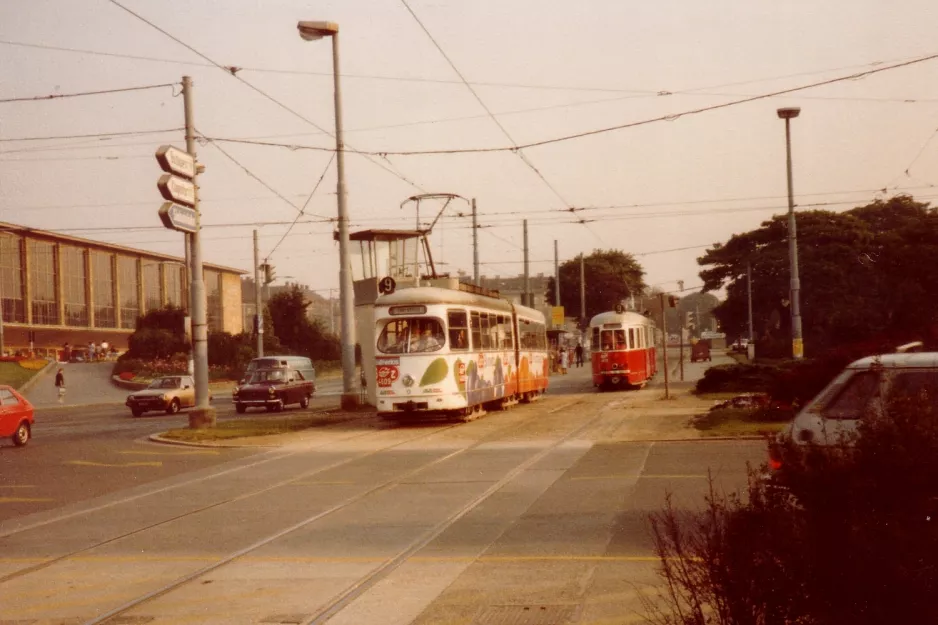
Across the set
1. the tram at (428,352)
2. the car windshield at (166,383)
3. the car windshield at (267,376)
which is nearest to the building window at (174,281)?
the car windshield at (166,383)

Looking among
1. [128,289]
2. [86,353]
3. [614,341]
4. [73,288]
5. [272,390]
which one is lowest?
[272,390]

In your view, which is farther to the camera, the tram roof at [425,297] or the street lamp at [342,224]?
the street lamp at [342,224]

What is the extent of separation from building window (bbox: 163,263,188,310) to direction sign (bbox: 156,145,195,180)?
227 ft

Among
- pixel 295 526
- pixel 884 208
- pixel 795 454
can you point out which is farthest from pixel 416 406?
pixel 884 208

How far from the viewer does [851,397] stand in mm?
7816

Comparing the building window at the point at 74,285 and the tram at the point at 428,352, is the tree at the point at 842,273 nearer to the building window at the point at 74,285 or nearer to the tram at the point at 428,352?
the tram at the point at 428,352

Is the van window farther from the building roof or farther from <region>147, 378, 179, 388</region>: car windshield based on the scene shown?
the building roof

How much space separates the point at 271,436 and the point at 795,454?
18606 mm

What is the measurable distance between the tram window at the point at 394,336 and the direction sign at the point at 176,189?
531cm

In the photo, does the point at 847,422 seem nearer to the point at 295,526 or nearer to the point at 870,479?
the point at 870,479

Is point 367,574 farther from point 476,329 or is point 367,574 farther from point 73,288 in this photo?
point 73,288

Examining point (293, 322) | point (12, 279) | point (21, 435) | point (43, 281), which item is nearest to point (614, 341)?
point (21, 435)

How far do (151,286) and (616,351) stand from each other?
61.7 metres

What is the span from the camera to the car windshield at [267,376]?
35.7 meters
